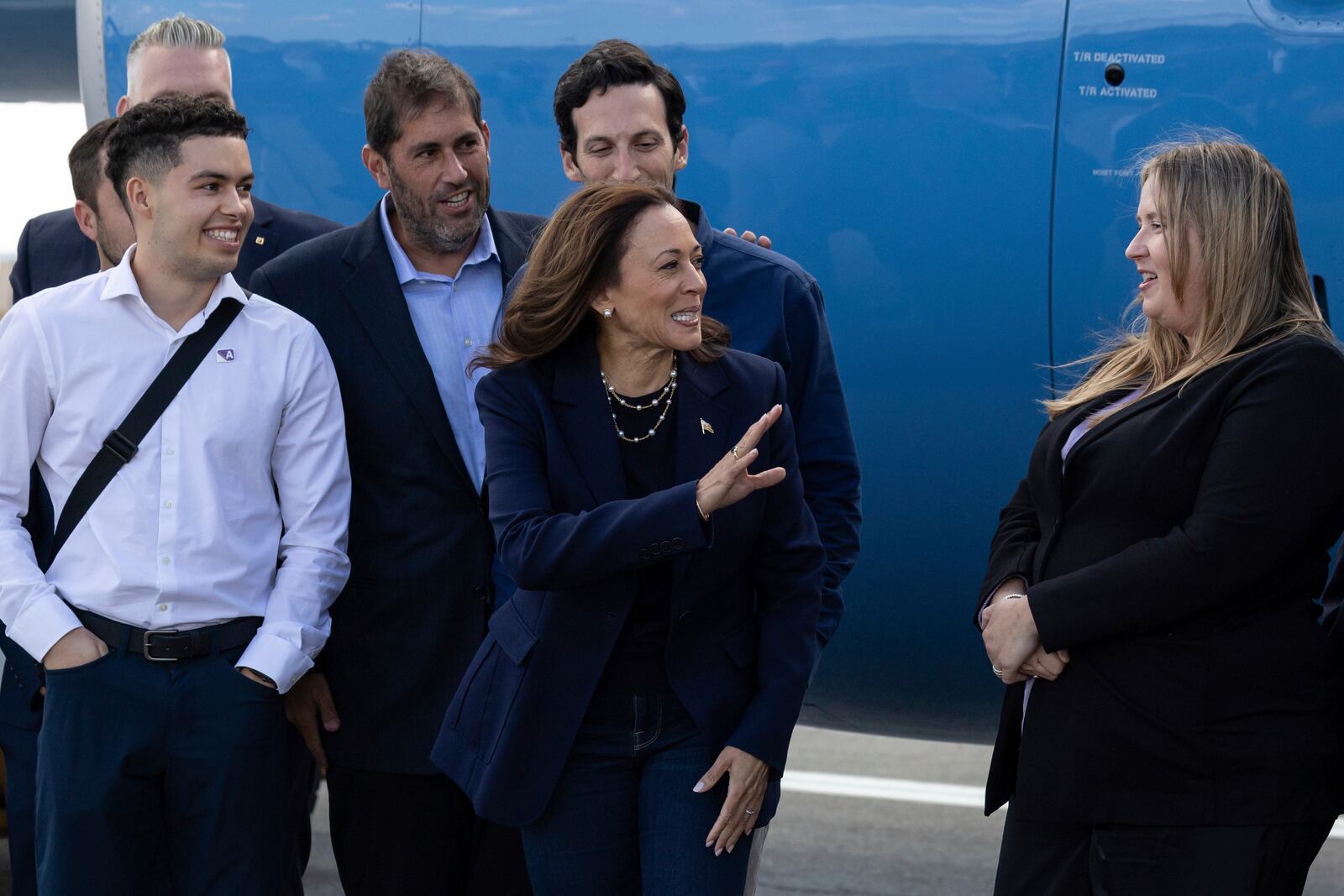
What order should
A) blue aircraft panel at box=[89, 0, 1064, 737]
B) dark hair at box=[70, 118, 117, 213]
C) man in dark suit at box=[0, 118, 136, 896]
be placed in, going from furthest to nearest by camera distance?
1. blue aircraft panel at box=[89, 0, 1064, 737]
2. dark hair at box=[70, 118, 117, 213]
3. man in dark suit at box=[0, 118, 136, 896]

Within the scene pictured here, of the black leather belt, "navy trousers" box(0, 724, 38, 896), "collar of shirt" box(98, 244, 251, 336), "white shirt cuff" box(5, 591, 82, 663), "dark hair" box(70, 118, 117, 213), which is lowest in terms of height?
"navy trousers" box(0, 724, 38, 896)

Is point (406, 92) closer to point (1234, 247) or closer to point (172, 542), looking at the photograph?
point (172, 542)

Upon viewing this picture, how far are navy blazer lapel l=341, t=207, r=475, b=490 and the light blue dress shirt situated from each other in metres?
0.03

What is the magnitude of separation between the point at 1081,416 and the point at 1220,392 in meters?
0.31

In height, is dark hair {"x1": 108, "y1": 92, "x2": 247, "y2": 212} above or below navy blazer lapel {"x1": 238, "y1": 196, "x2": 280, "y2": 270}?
above

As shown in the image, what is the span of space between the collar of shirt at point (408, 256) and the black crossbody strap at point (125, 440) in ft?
1.66

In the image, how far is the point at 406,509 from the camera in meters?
3.11

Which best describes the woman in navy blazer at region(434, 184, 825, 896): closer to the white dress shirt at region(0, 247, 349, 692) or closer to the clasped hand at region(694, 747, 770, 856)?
the clasped hand at region(694, 747, 770, 856)

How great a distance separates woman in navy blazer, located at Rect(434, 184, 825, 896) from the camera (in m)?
2.51

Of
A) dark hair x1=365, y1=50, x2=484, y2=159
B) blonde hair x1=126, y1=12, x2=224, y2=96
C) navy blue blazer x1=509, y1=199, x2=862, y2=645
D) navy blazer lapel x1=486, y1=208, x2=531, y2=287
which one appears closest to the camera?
navy blue blazer x1=509, y1=199, x2=862, y2=645

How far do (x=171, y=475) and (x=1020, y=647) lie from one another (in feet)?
5.35

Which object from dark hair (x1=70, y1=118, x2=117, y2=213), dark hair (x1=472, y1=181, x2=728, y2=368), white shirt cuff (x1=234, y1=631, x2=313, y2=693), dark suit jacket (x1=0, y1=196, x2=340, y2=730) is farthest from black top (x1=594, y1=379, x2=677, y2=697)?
dark hair (x1=70, y1=118, x2=117, y2=213)

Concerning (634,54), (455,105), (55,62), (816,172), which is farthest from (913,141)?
(55,62)

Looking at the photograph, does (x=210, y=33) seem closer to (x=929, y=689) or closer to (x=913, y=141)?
(x=913, y=141)
